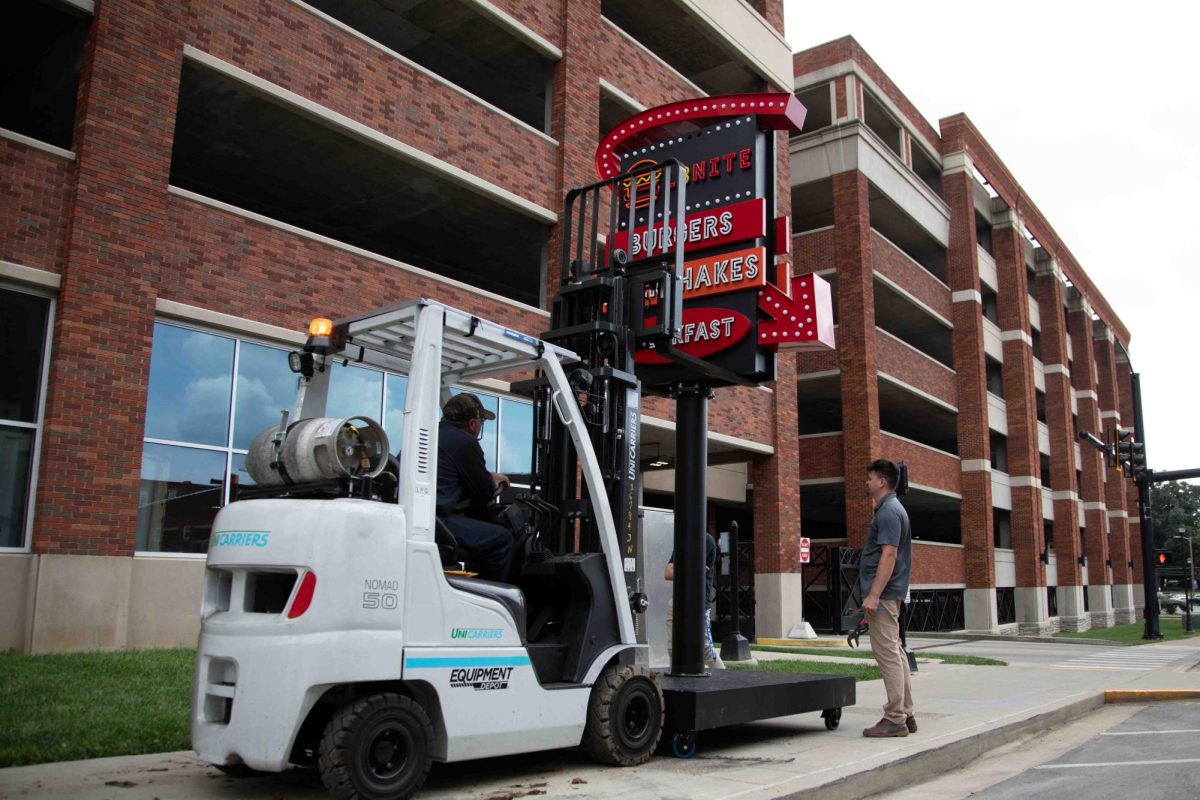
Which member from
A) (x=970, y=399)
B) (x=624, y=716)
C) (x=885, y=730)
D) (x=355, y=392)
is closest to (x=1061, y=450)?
(x=970, y=399)

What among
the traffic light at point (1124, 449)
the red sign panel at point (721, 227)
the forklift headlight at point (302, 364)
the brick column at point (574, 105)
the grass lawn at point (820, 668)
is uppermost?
the brick column at point (574, 105)

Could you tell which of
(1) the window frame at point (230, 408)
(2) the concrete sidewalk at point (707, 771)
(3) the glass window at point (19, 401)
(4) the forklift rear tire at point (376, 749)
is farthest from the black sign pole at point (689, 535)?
(3) the glass window at point (19, 401)

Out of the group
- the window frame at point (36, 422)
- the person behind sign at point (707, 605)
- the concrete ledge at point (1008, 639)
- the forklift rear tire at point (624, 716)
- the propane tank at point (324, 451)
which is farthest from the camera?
the concrete ledge at point (1008, 639)

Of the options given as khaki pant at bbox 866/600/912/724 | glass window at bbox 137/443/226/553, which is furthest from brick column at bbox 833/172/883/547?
khaki pant at bbox 866/600/912/724

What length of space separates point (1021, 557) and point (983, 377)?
25.4 feet

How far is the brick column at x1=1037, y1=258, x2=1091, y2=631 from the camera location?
42.5m

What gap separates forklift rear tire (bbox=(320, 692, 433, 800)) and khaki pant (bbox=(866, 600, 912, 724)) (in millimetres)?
3888

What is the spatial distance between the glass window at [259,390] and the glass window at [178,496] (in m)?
0.53

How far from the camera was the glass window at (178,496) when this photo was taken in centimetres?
1238

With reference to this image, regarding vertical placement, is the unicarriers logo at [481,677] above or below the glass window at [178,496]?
below

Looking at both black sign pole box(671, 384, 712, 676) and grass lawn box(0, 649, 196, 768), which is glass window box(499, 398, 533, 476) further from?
black sign pole box(671, 384, 712, 676)

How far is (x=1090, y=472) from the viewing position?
50938 mm

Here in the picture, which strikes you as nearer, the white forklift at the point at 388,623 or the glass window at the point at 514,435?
the white forklift at the point at 388,623

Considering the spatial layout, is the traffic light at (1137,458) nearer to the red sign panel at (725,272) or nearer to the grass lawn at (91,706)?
the red sign panel at (725,272)
